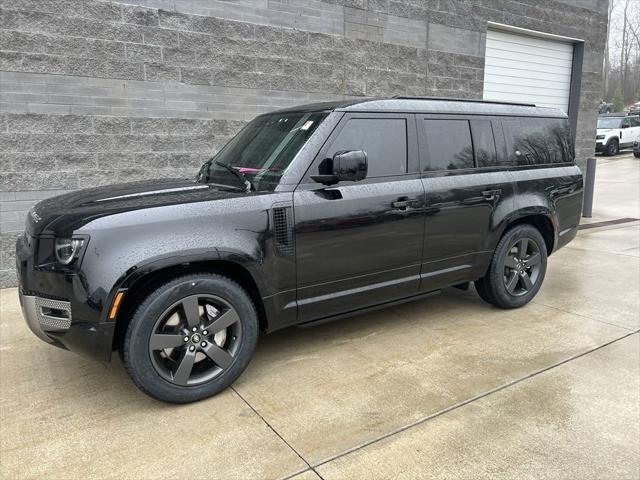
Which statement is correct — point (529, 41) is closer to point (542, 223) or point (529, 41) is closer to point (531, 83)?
point (531, 83)

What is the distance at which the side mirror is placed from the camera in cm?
337

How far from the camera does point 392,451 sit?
9.02ft

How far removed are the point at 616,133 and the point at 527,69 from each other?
702 inches

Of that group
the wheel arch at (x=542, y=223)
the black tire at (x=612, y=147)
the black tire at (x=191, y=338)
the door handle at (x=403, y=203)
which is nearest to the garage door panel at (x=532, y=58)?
the wheel arch at (x=542, y=223)

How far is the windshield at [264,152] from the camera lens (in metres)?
3.58

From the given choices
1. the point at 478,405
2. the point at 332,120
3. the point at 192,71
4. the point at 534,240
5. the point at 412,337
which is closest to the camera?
the point at 478,405

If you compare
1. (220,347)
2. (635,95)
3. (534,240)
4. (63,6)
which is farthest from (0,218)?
(635,95)

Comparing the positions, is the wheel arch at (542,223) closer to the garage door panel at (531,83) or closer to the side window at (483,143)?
the side window at (483,143)

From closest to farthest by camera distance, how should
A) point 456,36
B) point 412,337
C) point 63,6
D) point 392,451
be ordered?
point 392,451, point 412,337, point 63,6, point 456,36

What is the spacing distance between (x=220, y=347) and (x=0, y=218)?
3.90 m

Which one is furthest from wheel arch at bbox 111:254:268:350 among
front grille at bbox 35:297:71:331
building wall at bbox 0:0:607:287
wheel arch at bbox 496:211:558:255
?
building wall at bbox 0:0:607:287

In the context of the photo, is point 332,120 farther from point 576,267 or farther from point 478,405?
point 576,267

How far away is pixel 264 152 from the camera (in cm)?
384

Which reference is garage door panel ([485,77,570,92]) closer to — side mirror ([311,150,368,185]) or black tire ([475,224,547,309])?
black tire ([475,224,547,309])
